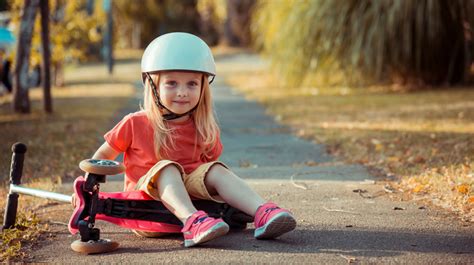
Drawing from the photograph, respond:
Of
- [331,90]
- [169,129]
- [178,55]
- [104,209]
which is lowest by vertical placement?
[331,90]

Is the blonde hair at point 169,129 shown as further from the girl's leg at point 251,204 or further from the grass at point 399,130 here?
the grass at point 399,130

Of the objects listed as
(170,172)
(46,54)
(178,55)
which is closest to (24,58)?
(46,54)

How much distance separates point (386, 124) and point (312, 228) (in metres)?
4.89

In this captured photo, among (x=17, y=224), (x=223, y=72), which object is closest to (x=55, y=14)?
(x=223, y=72)

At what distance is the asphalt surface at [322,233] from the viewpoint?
A: 3787mm

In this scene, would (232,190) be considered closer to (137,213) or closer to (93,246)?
(137,213)

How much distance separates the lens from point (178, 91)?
438 cm

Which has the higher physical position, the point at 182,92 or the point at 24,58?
the point at 182,92

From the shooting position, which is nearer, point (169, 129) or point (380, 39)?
point (169, 129)

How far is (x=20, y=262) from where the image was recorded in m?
3.82

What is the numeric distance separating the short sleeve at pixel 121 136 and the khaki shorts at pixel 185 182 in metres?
0.23

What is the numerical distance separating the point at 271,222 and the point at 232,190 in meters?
0.37

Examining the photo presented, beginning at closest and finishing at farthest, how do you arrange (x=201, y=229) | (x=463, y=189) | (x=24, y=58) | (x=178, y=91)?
(x=201, y=229) < (x=178, y=91) < (x=463, y=189) < (x=24, y=58)

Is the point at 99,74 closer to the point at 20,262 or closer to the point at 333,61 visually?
the point at 333,61
